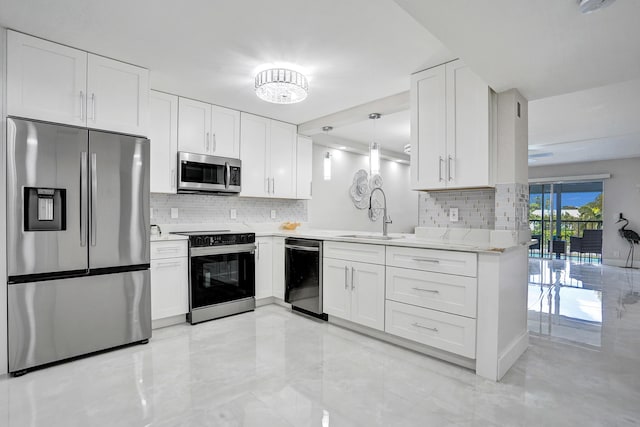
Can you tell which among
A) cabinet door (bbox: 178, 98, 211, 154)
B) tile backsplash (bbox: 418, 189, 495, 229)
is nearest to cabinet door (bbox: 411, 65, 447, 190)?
tile backsplash (bbox: 418, 189, 495, 229)

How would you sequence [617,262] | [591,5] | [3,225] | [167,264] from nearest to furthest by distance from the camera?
1. [591,5]
2. [3,225]
3. [167,264]
4. [617,262]

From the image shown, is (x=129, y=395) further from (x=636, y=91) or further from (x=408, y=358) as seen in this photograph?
(x=636, y=91)

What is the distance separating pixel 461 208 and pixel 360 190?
329 cm

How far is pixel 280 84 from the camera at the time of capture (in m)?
2.77

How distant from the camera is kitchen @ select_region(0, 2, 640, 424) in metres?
2.36

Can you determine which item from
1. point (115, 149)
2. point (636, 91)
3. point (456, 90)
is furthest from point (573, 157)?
point (115, 149)

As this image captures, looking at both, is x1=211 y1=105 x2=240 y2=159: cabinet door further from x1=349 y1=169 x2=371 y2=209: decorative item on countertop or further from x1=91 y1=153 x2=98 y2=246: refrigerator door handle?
x1=349 y1=169 x2=371 y2=209: decorative item on countertop

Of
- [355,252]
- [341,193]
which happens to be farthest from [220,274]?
[341,193]

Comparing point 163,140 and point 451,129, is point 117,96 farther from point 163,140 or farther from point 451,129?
point 451,129

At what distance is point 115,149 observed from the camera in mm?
2707

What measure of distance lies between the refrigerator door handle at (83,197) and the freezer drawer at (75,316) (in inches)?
13.2

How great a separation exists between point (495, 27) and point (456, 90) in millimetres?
951

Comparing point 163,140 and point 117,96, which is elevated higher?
point 117,96

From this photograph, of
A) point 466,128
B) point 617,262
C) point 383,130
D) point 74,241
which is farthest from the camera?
point 617,262
